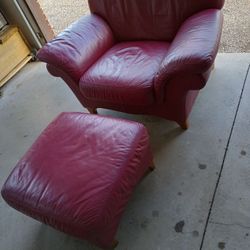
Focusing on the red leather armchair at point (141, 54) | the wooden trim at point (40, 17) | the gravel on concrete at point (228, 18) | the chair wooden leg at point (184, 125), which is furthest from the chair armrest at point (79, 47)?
the gravel on concrete at point (228, 18)

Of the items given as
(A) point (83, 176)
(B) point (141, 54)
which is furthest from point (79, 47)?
(A) point (83, 176)

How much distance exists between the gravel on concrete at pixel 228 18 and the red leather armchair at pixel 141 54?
29.3 inches

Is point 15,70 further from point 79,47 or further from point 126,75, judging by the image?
point 126,75

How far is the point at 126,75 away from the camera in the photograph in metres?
1.61

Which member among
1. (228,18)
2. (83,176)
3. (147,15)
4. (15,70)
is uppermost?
(147,15)

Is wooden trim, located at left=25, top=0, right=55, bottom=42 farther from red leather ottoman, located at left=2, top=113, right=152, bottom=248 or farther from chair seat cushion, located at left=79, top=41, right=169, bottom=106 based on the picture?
red leather ottoman, located at left=2, top=113, right=152, bottom=248

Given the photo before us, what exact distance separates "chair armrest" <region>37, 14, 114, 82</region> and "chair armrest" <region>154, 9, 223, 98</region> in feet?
1.80

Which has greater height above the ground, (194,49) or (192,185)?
(194,49)

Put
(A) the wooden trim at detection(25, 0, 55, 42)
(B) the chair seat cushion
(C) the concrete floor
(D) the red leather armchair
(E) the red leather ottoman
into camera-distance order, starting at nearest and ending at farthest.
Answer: (E) the red leather ottoman, (C) the concrete floor, (D) the red leather armchair, (B) the chair seat cushion, (A) the wooden trim at detection(25, 0, 55, 42)

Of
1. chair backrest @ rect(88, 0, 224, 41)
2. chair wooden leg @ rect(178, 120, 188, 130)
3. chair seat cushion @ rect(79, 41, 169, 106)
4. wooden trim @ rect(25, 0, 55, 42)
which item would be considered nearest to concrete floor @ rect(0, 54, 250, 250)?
chair wooden leg @ rect(178, 120, 188, 130)

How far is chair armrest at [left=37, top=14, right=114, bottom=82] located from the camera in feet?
5.65

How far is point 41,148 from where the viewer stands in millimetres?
1360

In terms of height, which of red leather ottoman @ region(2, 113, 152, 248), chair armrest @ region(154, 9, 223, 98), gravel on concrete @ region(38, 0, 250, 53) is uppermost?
Answer: chair armrest @ region(154, 9, 223, 98)

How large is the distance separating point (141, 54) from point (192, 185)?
2.81 ft
